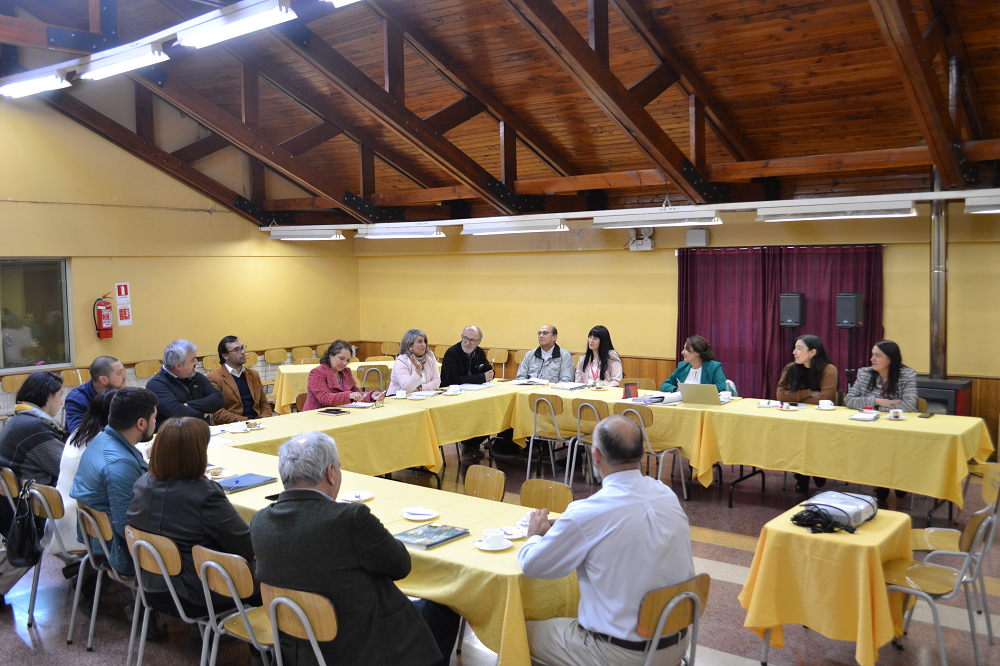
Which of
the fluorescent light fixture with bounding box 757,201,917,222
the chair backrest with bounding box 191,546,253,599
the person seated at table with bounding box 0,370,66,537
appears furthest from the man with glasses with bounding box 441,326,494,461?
the chair backrest with bounding box 191,546,253,599

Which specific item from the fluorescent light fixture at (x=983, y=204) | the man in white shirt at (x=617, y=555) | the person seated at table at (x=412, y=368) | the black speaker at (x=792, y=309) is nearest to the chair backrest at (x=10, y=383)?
the person seated at table at (x=412, y=368)

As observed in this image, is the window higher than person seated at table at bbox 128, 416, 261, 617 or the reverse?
higher

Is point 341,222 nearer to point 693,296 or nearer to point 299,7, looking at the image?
point 693,296

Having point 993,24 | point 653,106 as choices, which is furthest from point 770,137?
point 993,24

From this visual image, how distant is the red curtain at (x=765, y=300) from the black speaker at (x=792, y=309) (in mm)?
383

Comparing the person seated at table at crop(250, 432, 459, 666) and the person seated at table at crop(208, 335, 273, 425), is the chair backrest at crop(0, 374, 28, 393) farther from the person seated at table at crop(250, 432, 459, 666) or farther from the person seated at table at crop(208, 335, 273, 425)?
the person seated at table at crop(250, 432, 459, 666)

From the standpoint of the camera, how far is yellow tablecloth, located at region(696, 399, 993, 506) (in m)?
5.04

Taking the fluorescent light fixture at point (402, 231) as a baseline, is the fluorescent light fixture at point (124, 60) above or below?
above

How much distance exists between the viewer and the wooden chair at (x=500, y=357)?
10734 mm

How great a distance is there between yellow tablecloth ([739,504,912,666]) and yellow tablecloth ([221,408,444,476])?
9.92 ft

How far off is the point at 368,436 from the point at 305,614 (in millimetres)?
3206

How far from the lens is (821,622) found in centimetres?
322

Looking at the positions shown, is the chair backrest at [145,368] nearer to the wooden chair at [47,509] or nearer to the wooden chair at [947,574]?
the wooden chair at [47,509]

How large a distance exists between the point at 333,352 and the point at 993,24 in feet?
19.0
